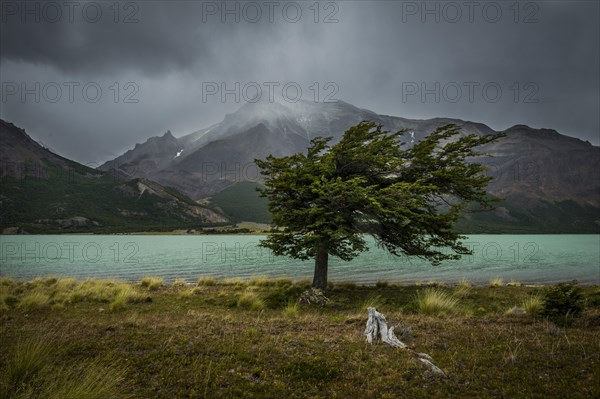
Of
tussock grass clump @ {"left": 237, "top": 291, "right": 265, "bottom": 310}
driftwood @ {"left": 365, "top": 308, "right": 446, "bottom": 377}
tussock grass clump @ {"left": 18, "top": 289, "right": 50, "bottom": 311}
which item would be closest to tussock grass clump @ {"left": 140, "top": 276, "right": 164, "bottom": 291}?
tussock grass clump @ {"left": 18, "top": 289, "right": 50, "bottom": 311}

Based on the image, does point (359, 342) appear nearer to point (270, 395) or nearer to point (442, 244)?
point (270, 395)

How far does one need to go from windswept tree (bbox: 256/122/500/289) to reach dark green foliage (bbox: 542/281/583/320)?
5649 mm

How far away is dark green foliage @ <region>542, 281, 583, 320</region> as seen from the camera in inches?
418

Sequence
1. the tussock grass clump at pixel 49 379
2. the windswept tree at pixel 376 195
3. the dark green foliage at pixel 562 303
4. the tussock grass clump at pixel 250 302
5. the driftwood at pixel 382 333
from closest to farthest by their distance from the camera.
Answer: the tussock grass clump at pixel 49 379 < the driftwood at pixel 382 333 < the dark green foliage at pixel 562 303 < the tussock grass clump at pixel 250 302 < the windswept tree at pixel 376 195

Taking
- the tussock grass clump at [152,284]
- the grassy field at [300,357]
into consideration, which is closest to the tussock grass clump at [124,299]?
the grassy field at [300,357]

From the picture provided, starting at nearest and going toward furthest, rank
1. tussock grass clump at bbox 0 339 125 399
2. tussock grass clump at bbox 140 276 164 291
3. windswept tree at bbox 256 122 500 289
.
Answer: tussock grass clump at bbox 0 339 125 399 < windswept tree at bbox 256 122 500 289 < tussock grass clump at bbox 140 276 164 291

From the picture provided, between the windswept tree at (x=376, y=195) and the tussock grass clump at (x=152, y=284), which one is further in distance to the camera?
the tussock grass clump at (x=152, y=284)

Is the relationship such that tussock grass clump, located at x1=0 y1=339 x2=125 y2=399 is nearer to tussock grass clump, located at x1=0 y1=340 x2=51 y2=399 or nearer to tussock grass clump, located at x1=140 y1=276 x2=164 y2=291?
tussock grass clump, located at x1=0 y1=340 x2=51 y2=399

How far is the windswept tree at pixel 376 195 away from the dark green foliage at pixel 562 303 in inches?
222

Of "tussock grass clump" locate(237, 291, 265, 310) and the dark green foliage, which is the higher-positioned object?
the dark green foliage

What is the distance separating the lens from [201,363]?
709cm

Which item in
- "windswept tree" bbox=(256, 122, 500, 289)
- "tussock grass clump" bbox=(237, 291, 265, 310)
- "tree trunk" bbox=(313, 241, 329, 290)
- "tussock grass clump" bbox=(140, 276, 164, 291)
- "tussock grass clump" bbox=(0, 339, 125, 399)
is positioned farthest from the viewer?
"tussock grass clump" bbox=(140, 276, 164, 291)

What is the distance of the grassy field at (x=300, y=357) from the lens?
18.7 ft

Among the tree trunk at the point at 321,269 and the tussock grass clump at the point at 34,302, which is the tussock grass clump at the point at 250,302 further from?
the tussock grass clump at the point at 34,302
